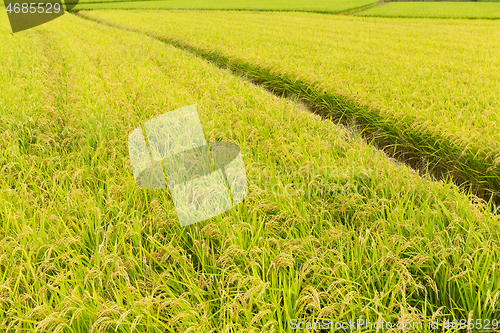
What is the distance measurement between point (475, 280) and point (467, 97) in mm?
4131

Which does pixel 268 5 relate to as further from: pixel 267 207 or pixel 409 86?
pixel 267 207

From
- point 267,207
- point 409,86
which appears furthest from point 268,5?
point 267,207

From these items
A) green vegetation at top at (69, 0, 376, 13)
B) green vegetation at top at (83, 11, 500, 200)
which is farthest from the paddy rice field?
green vegetation at top at (69, 0, 376, 13)

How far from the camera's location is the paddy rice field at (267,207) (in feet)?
5.53

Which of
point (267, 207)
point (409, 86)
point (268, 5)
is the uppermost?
point (268, 5)

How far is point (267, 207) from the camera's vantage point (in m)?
2.40

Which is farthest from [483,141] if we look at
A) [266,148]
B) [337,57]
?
[337,57]

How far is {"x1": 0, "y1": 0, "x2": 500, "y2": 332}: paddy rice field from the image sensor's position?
168 cm

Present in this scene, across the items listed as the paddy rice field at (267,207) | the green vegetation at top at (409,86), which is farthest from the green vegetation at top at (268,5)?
the paddy rice field at (267,207)

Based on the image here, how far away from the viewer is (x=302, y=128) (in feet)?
13.0

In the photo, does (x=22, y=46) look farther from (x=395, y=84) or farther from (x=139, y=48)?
(x=395, y=84)

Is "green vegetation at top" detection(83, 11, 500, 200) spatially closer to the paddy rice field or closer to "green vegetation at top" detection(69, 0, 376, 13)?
the paddy rice field

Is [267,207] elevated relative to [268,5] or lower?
lower

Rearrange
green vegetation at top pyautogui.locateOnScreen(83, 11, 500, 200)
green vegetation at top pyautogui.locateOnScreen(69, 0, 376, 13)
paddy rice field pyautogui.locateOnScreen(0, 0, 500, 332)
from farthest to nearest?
green vegetation at top pyautogui.locateOnScreen(69, 0, 376, 13) → green vegetation at top pyautogui.locateOnScreen(83, 11, 500, 200) → paddy rice field pyautogui.locateOnScreen(0, 0, 500, 332)
